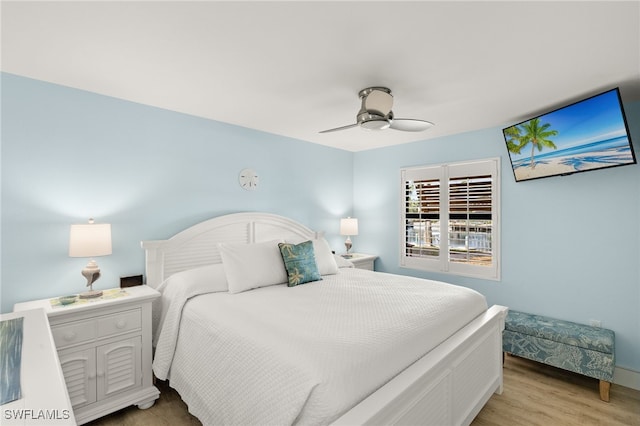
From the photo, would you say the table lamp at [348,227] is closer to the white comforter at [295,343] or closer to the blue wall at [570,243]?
the blue wall at [570,243]

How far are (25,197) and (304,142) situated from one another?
9.53ft

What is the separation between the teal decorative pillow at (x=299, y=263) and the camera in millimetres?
2832

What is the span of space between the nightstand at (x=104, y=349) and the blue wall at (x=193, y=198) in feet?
1.67

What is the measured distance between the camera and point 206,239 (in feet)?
10.4

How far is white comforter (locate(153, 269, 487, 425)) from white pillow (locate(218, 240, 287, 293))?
0.09 meters

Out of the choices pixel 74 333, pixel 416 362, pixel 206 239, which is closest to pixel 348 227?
pixel 206 239

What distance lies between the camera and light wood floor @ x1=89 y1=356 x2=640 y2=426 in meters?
2.25

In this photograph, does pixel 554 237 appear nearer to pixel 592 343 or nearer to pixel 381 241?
pixel 592 343

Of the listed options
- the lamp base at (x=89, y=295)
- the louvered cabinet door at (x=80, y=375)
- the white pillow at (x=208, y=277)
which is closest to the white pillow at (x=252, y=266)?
the white pillow at (x=208, y=277)

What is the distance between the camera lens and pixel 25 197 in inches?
90.5

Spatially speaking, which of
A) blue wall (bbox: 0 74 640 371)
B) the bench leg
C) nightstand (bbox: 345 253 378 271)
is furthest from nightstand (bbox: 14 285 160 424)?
the bench leg

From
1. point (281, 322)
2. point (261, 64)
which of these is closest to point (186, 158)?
point (261, 64)

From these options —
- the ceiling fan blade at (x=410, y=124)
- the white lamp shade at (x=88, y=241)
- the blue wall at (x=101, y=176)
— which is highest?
the ceiling fan blade at (x=410, y=124)

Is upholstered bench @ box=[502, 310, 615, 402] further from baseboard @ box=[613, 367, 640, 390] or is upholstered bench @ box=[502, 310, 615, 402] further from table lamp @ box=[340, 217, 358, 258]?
table lamp @ box=[340, 217, 358, 258]
